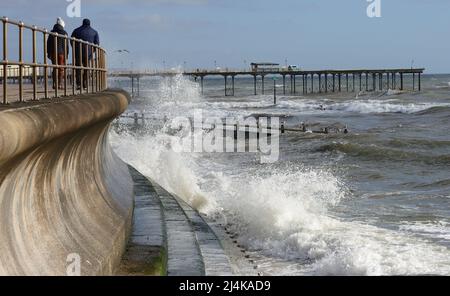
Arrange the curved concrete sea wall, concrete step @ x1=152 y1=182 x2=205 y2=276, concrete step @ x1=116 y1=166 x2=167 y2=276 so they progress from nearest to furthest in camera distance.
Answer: the curved concrete sea wall < concrete step @ x1=116 y1=166 x2=167 y2=276 < concrete step @ x1=152 y1=182 x2=205 y2=276

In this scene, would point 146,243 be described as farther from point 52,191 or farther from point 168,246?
point 52,191

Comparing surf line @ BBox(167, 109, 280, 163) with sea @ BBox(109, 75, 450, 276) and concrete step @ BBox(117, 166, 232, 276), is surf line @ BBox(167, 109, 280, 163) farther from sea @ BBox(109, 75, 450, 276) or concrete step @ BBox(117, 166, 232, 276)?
concrete step @ BBox(117, 166, 232, 276)

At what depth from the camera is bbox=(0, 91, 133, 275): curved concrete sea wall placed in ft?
14.3

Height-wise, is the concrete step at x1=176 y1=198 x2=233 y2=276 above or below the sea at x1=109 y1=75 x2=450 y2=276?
above

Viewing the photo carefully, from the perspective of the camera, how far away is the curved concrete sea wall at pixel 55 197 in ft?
14.3

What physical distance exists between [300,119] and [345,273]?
142ft

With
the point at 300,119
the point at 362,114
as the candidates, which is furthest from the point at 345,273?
the point at 362,114

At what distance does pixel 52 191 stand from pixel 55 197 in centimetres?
8

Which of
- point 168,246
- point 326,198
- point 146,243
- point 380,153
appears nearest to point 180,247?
point 168,246

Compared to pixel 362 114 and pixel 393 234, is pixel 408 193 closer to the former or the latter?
pixel 393 234

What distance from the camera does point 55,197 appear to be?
229 inches

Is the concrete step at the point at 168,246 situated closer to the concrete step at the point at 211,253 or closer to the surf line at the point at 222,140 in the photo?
the concrete step at the point at 211,253

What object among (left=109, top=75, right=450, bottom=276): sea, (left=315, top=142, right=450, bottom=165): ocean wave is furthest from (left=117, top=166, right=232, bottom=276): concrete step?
(left=315, top=142, right=450, bottom=165): ocean wave
